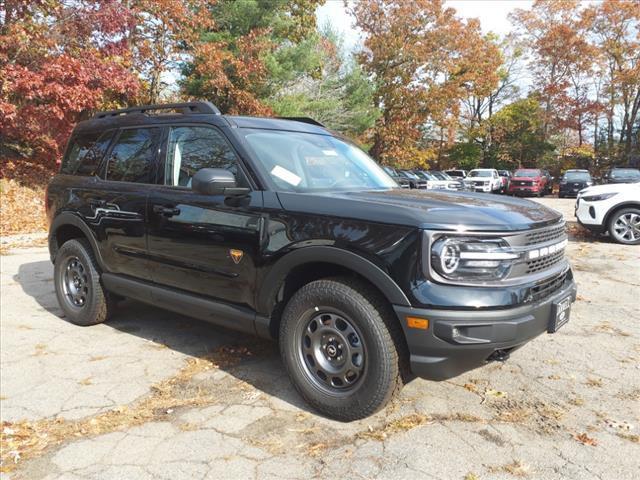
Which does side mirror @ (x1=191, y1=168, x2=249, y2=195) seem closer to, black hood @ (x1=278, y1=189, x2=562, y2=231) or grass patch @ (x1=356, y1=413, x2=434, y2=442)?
black hood @ (x1=278, y1=189, x2=562, y2=231)

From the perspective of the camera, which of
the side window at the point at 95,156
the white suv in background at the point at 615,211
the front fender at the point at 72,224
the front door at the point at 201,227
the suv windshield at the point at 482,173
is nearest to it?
the front door at the point at 201,227

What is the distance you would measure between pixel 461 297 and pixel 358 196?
0.95 meters

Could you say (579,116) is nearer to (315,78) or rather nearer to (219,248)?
(315,78)

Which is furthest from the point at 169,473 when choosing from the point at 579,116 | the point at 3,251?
the point at 579,116

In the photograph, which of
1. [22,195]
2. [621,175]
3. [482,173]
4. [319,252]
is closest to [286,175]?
[319,252]

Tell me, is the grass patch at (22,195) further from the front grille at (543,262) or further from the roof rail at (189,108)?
the front grille at (543,262)

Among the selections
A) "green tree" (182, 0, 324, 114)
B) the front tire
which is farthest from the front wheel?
"green tree" (182, 0, 324, 114)

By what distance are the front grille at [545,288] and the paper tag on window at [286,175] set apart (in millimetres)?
1613

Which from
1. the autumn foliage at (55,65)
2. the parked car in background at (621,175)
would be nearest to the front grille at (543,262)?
the autumn foliage at (55,65)

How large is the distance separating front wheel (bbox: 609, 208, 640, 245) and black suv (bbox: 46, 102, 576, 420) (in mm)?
6951

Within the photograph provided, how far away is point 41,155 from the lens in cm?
1414

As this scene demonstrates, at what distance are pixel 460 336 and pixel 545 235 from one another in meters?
0.92

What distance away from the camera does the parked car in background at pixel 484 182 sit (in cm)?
2759

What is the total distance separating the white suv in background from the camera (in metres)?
9.02
